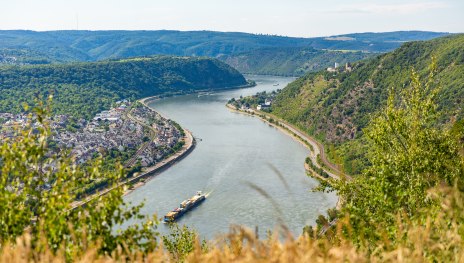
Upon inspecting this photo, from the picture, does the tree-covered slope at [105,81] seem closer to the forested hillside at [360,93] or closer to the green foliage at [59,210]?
the forested hillside at [360,93]

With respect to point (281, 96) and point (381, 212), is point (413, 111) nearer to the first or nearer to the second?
point (381, 212)

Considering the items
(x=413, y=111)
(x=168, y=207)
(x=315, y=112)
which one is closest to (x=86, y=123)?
(x=315, y=112)

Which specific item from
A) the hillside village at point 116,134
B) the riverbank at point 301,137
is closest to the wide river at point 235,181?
the riverbank at point 301,137

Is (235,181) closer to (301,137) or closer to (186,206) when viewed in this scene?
(186,206)

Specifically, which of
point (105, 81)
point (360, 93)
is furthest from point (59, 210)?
point (105, 81)

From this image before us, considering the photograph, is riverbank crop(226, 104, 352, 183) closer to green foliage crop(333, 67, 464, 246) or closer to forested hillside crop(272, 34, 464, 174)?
forested hillside crop(272, 34, 464, 174)
